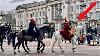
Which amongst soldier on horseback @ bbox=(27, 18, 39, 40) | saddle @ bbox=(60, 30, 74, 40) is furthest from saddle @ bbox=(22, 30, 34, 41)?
saddle @ bbox=(60, 30, 74, 40)

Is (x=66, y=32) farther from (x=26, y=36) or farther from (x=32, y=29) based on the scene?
(x=26, y=36)

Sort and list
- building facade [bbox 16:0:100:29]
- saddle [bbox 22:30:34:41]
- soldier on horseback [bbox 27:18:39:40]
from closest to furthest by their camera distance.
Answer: soldier on horseback [bbox 27:18:39:40] < saddle [bbox 22:30:34:41] < building facade [bbox 16:0:100:29]

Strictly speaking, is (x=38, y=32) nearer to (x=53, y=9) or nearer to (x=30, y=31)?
(x=30, y=31)

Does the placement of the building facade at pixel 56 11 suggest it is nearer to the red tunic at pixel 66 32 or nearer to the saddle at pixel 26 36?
the red tunic at pixel 66 32

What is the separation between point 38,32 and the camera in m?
21.2

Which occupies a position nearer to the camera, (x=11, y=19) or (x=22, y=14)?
(x=22, y=14)

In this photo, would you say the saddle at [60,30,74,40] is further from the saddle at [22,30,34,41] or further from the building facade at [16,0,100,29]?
the building facade at [16,0,100,29]

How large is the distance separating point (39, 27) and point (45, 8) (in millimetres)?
94460

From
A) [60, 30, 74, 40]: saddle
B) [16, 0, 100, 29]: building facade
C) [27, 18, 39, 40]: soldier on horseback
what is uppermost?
[27, 18, 39, 40]: soldier on horseback

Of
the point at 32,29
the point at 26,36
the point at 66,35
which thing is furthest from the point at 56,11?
the point at 32,29

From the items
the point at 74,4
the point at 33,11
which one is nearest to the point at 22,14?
the point at 33,11

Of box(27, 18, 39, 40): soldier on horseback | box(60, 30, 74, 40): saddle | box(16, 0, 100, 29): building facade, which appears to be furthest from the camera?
box(16, 0, 100, 29): building facade

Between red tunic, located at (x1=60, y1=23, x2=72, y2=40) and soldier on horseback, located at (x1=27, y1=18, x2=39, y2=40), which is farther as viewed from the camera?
red tunic, located at (x1=60, y1=23, x2=72, y2=40)

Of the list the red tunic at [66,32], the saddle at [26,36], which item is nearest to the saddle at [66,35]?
the red tunic at [66,32]
